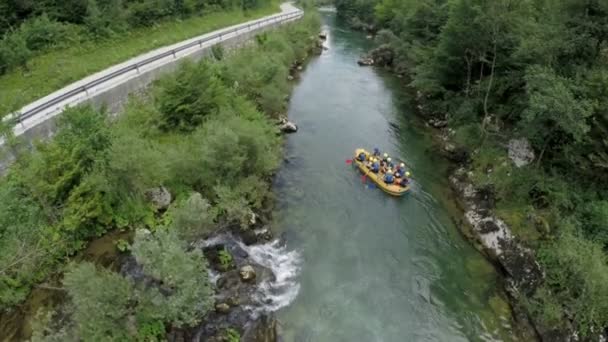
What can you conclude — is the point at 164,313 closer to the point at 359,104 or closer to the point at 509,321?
the point at 509,321

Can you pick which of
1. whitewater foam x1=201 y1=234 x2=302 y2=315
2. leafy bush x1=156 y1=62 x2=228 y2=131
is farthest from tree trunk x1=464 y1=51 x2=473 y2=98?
whitewater foam x1=201 y1=234 x2=302 y2=315

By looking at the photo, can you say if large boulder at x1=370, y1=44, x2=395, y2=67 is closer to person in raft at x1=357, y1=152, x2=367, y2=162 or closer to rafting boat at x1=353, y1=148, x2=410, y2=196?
rafting boat at x1=353, y1=148, x2=410, y2=196

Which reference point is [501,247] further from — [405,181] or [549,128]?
[405,181]

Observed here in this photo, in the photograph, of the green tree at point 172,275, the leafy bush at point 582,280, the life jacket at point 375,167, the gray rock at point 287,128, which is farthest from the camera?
the gray rock at point 287,128

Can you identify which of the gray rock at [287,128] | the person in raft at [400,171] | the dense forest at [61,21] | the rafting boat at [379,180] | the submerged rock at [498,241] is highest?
the dense forest at [61,21]

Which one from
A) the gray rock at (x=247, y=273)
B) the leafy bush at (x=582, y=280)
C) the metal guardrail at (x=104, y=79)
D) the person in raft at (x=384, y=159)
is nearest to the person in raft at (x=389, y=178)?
the person in raft at (x=384, y=159)

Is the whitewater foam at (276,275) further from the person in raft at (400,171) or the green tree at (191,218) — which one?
the person in raft at (400,171)

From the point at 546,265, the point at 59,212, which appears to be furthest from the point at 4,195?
the point at 546,265

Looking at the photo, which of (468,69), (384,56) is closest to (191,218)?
(468,69)
